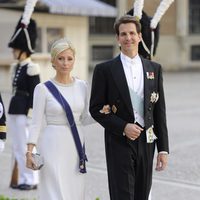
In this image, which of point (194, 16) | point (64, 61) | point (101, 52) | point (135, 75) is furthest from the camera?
point (194, 16)

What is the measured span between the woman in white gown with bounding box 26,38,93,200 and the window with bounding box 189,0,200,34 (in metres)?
30.6

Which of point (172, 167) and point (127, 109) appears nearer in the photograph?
point (127, 109)

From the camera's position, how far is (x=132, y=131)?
3.98 m

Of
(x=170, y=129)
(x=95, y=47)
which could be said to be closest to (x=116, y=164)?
(x=170, y=129)

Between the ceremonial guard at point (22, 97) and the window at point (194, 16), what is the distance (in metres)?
28.2

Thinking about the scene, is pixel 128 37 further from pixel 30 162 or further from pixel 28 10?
pixel 28 10

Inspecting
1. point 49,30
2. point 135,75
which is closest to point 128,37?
point 135,75

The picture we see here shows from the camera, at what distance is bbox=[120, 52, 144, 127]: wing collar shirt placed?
410cm

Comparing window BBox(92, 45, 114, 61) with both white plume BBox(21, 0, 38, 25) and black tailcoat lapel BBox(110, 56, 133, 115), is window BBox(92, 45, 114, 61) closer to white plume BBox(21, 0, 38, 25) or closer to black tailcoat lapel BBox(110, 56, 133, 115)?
white plume BBox(21, 0, 38, 25)

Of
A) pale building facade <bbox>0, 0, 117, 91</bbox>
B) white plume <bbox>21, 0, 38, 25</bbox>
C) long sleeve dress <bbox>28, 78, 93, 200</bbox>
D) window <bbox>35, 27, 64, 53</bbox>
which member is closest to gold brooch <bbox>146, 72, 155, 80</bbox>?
long sleeve dress <bbox>28, 78, 93, 200</bbox>

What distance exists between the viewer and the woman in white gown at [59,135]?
430cm

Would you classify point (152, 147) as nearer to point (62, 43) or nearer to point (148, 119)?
point (148, 119)

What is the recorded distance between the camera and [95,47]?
33.8 m

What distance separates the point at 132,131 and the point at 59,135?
623mm
